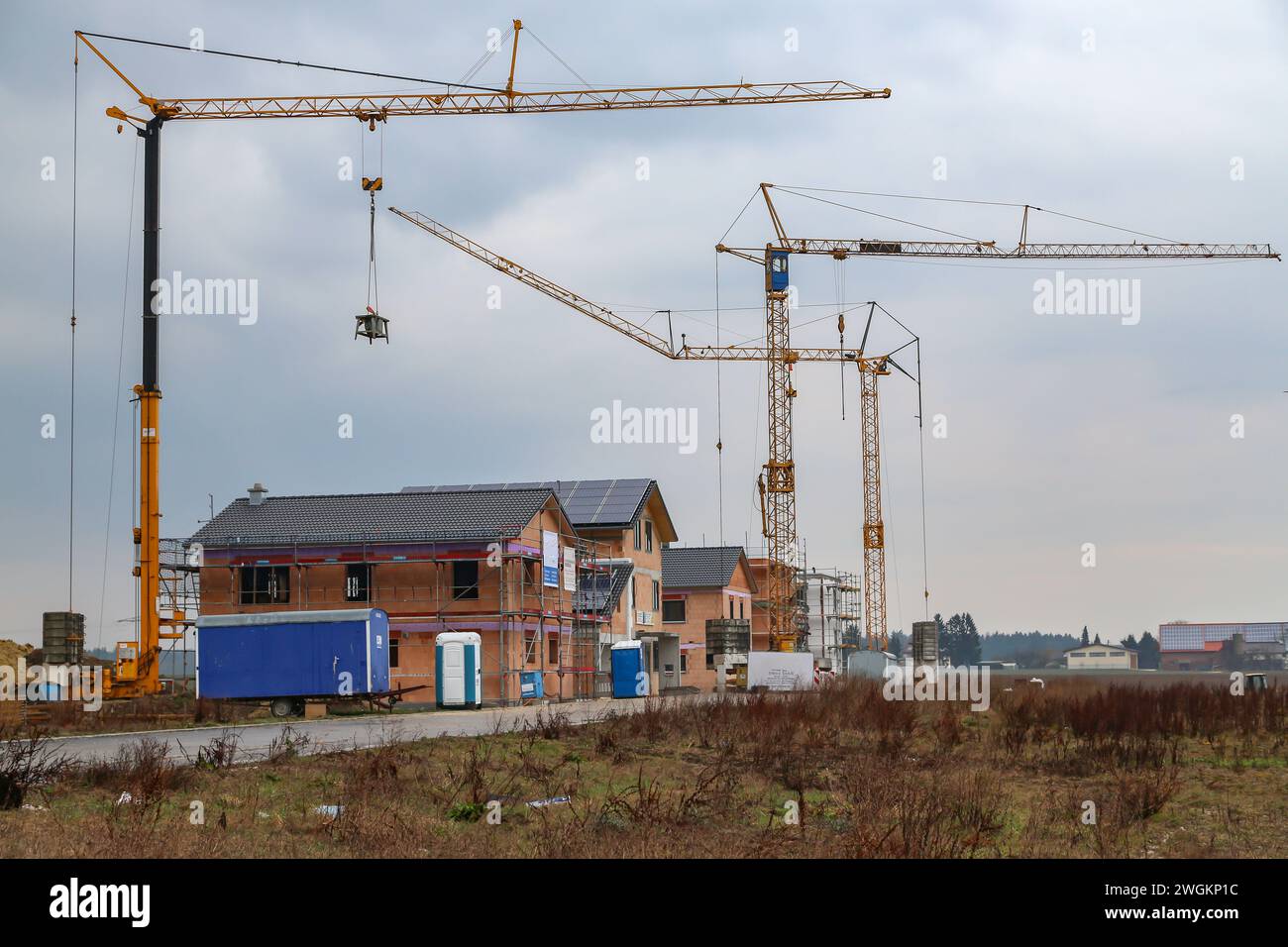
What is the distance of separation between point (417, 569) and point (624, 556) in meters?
14.2

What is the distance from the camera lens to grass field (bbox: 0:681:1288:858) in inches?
447

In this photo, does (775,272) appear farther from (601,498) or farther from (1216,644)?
(1216,644)

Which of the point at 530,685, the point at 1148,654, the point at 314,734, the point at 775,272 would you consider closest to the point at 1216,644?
the point at 1148,654

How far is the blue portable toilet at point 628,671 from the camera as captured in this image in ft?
160

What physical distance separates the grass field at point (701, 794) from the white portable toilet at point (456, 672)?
12621 millimetres

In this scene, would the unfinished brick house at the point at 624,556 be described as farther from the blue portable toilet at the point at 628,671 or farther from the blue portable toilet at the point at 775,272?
the blue portable toilet at the point at 775,272

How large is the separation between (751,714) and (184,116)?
3396cm

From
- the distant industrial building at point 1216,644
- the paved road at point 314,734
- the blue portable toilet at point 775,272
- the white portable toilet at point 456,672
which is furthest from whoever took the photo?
the distant industrial building at point 1216,644

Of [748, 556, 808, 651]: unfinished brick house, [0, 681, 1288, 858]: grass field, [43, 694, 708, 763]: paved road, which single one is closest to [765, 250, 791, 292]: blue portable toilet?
[748, 556, 808, 651]: unfinished brick house

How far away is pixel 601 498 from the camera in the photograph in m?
59.9

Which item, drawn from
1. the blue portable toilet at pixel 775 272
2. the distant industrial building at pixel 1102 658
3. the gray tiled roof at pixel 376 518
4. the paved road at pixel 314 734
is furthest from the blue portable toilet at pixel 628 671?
the distant industrial building at pixel 1102 658

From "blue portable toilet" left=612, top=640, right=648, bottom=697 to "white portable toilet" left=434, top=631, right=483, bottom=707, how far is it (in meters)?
11.8
